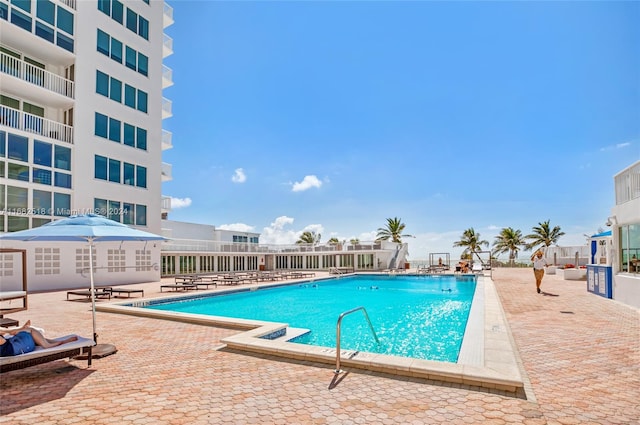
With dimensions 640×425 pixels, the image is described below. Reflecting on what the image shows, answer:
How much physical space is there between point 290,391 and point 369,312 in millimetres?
7998

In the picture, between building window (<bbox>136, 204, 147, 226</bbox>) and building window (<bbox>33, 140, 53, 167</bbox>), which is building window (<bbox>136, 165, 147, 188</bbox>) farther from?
building window (<bbox>33, 140, 53, 167</bbox>)

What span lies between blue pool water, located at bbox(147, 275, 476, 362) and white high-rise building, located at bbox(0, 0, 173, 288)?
839 cm

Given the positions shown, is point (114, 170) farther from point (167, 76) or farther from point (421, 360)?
point (421, 360)

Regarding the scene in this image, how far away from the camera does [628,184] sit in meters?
10.1

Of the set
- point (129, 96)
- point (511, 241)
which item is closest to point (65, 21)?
point (129, 96)

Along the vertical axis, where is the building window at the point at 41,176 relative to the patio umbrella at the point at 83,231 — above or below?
above

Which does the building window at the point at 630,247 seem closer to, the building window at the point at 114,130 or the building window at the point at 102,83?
the building window at the point at 114,130

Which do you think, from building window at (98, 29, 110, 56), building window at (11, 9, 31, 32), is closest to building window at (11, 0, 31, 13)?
building window at (11, 9, 31, 32)

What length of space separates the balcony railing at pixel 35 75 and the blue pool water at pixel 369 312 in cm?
1202

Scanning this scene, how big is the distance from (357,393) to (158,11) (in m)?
24.8

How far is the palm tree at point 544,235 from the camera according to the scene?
144ft

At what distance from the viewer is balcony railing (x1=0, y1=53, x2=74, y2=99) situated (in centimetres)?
1514

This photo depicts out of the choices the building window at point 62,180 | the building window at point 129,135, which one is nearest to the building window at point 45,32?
the building window at point 129,135

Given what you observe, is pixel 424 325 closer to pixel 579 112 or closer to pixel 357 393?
pixel 357 393
